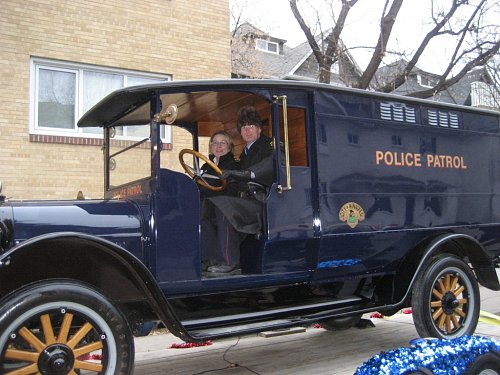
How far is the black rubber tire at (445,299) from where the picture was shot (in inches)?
186

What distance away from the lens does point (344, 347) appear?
206 inches

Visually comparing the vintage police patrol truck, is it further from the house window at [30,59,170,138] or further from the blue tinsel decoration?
the house window at [30,59,170,138]

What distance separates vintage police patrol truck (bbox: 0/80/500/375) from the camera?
3195 millimetres

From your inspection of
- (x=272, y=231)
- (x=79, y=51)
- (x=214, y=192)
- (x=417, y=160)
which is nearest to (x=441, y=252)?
(x=417, y=160)

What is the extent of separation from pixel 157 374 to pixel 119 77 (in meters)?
5.71

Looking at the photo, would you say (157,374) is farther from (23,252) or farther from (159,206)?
(23,252)

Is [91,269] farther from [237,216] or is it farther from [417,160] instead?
[417,160]

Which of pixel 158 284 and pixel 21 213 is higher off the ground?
pixel 21 213

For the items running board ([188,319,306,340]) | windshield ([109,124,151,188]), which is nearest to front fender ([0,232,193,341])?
running board ([188,319,306,340])

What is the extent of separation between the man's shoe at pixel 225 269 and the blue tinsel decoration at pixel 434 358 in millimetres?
1289

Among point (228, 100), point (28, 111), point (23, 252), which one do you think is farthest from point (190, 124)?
point (28, 111)

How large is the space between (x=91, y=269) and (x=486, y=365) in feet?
8.39

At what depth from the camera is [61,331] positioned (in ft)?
10.1

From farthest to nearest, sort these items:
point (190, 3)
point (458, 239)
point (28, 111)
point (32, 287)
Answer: point (190, 3) < point (28, 111) < point (458, 239) < point (32, 287)
